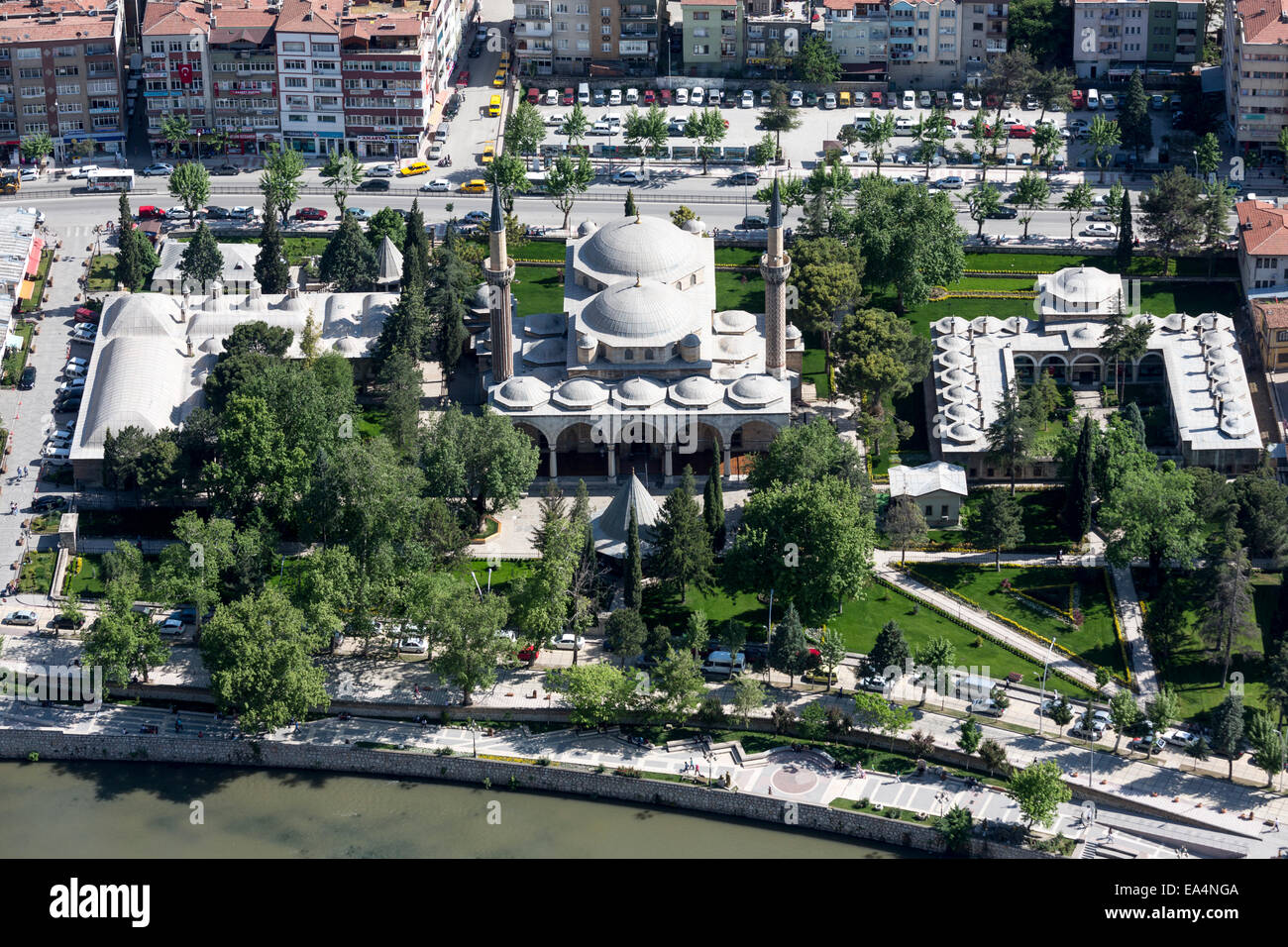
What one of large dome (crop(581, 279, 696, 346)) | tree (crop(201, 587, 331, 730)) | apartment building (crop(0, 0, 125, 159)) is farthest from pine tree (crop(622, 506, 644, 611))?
apartment building (crop(0, 0, 125, 159))

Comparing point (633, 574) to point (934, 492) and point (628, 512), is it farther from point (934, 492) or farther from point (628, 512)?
point (934, 492)

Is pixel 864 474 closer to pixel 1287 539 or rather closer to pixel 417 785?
pixel 1287 539

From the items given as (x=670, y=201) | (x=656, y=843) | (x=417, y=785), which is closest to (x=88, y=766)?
(x=417, y=785)

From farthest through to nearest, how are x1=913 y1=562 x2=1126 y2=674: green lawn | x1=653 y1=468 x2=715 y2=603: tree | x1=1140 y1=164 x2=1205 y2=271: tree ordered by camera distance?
x1=1140 y1=164 x2=1205 y2=271: tree
x1=653 y1=468 x2=715 y2=603: tree
x1=913 y1=562 x2=1126 y2=674: green lawn

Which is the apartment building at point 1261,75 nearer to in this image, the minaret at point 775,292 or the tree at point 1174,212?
the tree at point 1174,212

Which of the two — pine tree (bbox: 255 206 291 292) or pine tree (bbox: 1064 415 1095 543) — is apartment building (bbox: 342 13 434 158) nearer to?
pine tree (bbox: 255 206 291 292)

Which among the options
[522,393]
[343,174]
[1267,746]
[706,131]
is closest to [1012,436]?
[522,393]
